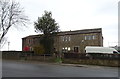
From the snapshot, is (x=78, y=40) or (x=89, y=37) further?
(x=78, y=40)

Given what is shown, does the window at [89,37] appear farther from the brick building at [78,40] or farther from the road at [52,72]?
the road at [52,72]

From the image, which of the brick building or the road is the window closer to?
the brick building

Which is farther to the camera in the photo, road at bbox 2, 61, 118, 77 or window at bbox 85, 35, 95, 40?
window at bbox 85, 35, 95, 40

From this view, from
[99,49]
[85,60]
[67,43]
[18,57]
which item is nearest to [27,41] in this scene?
[67,43]

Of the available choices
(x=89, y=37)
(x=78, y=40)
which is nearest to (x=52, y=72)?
(x=89, y=37)

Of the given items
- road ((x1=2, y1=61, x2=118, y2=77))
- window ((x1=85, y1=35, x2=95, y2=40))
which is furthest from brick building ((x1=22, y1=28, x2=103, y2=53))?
road ((x1=2, y1=61, x2=118, y2=77))

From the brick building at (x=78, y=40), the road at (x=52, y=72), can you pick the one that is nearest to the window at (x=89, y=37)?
the brick building at (x=78, y=40)

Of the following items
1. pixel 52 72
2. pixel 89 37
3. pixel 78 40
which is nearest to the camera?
pixel 52 72

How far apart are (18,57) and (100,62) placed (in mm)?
23282

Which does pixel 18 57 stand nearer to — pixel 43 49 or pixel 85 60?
pixel 43 49

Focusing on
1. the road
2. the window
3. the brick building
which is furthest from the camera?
the window

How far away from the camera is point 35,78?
13.3 metres

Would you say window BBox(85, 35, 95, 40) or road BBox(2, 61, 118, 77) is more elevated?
window BBox(85, 35, 95, 40)

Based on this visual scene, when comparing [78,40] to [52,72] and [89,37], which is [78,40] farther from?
[52,72]
